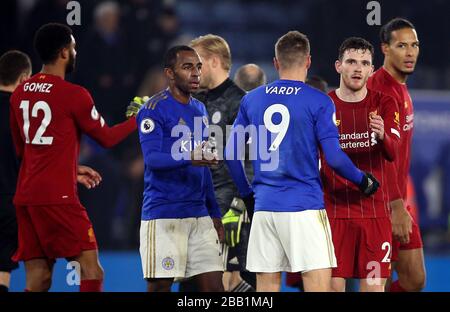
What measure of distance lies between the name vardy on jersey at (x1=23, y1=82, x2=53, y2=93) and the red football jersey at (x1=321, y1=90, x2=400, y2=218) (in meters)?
1.81

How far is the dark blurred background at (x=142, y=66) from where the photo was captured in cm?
1258

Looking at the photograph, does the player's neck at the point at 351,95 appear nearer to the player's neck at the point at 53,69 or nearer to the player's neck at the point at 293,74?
the player's neck at the point at 293,74

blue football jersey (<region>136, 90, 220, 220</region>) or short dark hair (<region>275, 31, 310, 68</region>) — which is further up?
short dark hair (<region>275, 31, 310, 68</region>)

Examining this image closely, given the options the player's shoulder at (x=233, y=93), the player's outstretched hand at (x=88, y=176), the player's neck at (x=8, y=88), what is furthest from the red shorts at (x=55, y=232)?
the player's shoulder at (x=233, y=93)

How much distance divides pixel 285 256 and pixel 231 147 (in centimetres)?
74

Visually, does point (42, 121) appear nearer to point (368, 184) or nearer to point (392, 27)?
point (368, 184)

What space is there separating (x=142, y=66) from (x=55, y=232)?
6.19m

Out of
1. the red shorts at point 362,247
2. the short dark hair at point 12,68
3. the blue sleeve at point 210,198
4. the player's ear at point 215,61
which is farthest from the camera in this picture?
the player's ear at point 215,61

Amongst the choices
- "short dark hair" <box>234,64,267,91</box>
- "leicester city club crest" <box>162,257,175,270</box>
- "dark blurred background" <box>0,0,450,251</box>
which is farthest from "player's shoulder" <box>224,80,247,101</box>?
"dark blurred background" <box>0,0,450,251</box>

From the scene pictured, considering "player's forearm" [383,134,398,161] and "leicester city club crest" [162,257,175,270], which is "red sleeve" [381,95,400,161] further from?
"leicester city club crest" [162,257,175,270]

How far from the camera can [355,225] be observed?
6938 mm

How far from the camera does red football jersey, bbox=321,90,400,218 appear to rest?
690 cm

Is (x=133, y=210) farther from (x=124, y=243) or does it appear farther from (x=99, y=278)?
(x=99, y=278)
